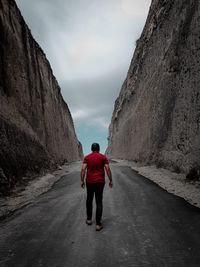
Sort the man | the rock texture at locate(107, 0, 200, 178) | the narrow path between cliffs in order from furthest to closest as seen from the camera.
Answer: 1. the rock texture at locate(107, 0, 200, 178)
2. the man
3. the narrow path between cliffs

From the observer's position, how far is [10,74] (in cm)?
1784

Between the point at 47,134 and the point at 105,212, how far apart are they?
2172 centimetres

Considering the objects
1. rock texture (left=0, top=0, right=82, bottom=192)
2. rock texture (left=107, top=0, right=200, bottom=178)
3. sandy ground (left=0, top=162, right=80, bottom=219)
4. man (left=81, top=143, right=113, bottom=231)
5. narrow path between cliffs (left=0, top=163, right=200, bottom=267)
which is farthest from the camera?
rock texture (left=107, top=0, right=200, bottom=178)

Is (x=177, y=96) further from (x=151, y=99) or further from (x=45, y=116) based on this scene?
(x=45, y=116)

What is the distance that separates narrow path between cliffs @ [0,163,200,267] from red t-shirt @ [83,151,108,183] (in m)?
1.08

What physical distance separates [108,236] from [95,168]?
1.69 meters

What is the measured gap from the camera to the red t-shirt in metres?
6.27

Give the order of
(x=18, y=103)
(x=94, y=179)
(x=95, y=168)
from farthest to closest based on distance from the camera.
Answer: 1. (x=18, y=103)
2. (x=95, y=168)
3. (x=94, y=179)

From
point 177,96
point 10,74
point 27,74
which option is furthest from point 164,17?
point 10,74

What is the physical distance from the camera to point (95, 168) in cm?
636

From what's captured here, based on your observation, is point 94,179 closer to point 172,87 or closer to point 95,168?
point 95,168

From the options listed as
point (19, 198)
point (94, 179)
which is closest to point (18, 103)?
point (19, 198)

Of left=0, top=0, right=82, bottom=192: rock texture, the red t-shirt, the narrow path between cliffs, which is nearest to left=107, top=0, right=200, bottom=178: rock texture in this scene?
the narrow path between cliffs

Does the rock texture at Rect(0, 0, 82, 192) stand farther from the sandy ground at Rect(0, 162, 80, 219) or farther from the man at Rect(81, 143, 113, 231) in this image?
the man at Rect(81, 143, 113, 231)
